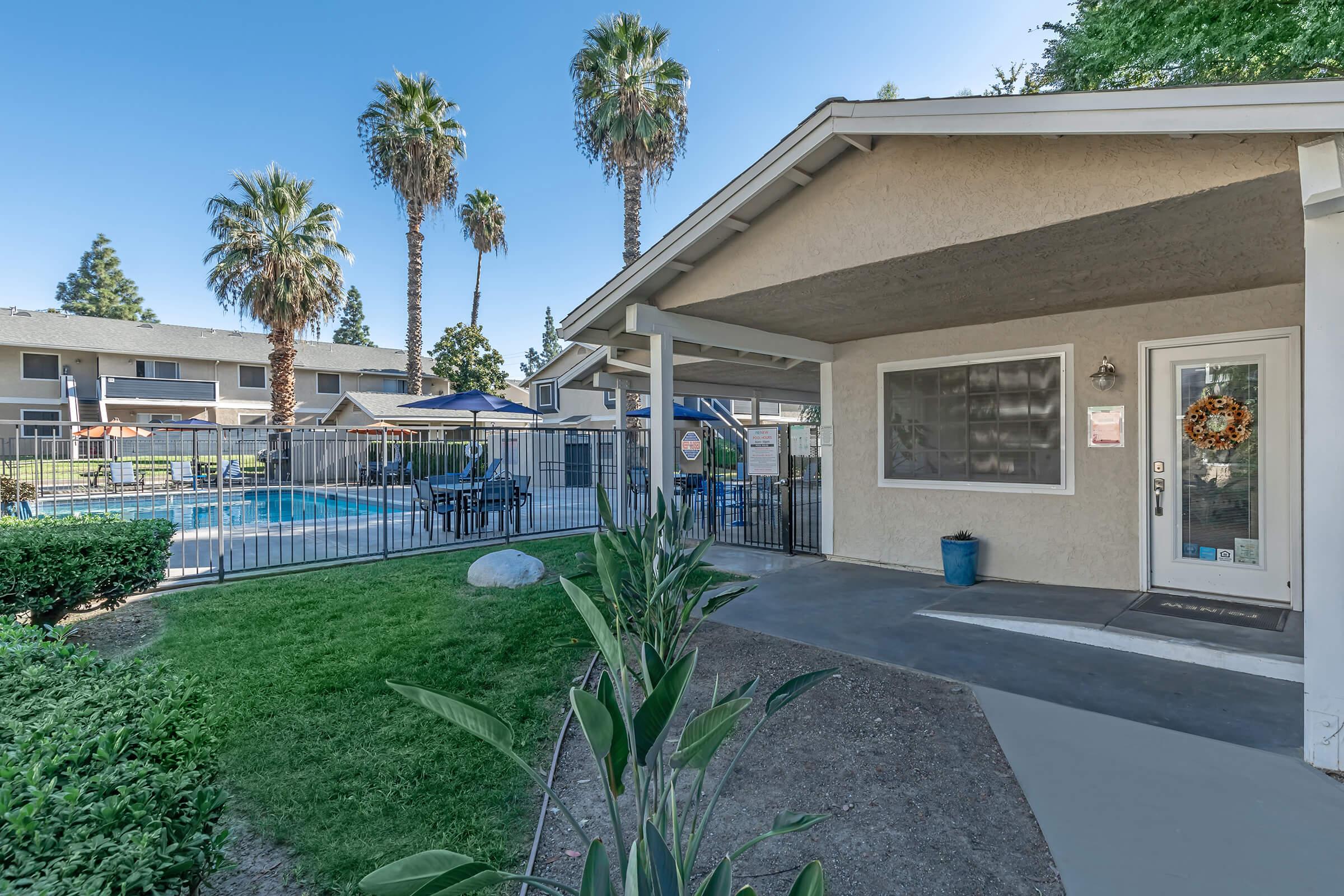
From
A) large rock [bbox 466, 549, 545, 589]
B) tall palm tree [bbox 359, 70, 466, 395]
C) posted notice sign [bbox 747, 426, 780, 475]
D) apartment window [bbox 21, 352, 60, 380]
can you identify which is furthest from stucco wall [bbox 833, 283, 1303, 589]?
apartment window [bbox 21, 352, 60, 380]

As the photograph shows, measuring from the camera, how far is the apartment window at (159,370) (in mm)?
24500

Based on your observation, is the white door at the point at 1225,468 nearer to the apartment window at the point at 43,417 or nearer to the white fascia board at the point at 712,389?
the white fascia board at the point at 712,389

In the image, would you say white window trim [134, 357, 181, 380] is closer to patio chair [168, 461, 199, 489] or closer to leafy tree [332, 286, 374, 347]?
patio chair [168, 461, 199, 489]

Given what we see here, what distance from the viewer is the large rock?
7.02 meters

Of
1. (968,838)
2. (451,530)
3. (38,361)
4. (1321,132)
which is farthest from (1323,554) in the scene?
(38,361)

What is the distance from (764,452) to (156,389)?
2679cm

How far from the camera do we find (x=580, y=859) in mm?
2547

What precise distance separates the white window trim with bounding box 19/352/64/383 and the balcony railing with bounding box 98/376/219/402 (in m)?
1.57

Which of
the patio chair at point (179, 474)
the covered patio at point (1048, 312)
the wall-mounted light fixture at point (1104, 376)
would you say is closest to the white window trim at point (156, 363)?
the patio chair at point (179, 474)

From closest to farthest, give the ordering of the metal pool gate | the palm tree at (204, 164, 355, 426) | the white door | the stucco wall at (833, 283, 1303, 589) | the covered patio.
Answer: the covered patio, the white door, the stucco wall at (833, 283, 1303, 589), the metal pool gate, the palm tree at (204, 164, 355, 426)

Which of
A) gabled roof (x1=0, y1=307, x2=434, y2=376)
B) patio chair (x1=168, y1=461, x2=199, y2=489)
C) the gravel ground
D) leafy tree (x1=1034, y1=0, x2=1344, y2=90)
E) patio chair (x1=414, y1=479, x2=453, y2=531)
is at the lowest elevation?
the gravel ground

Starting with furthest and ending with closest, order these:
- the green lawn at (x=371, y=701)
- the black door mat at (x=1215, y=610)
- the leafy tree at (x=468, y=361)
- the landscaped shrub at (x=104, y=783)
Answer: the leafy tree at (x=468, y=361)
the black door mat at (x=1215, y=610)
the green lawn at (x=371, y=701)
the landscaped shrub at (x=104, y=783)

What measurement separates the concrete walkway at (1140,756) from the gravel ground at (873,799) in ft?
0.56

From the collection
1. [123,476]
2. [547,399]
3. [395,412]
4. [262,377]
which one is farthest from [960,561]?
[262,377]
